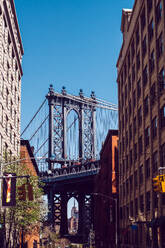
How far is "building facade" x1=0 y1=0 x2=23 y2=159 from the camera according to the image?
52.1 meters

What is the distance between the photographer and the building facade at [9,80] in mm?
52062

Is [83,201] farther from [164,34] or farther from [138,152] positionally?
[164,34]

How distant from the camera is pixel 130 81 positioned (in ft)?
205

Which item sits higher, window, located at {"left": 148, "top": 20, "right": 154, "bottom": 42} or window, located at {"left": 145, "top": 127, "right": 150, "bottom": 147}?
window, located at {"left": 148, "top": 20, "right": 154, "bottom": 42}

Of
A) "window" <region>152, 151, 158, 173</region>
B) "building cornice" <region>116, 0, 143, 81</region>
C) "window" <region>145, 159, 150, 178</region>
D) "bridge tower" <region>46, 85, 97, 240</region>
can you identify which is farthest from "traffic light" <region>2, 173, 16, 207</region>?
"bridge tower" <region>46, 85, 97, 240</region>

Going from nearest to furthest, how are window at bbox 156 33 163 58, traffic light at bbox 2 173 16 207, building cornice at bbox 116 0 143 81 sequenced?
traffic light at bbox 2 173 16 207
window at bbox 156 33 163 58
building cornice at bbox 116 0 143 81

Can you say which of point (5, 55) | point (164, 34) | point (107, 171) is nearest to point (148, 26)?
point (164, 34)

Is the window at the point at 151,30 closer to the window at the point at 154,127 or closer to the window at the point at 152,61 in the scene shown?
the window at the point at 152,61

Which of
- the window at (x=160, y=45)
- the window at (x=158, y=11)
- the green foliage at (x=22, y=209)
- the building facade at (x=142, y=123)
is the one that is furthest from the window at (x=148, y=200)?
the window at (x=158, y=11)

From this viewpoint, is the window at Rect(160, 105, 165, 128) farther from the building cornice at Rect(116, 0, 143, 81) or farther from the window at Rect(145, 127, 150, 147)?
the building cornice at Rect(116, 0, 143, 81)

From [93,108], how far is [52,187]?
33615mm

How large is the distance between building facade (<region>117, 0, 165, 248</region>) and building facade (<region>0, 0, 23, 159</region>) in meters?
15.3

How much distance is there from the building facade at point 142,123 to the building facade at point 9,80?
15322 mm

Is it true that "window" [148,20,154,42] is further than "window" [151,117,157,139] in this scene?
Yes
